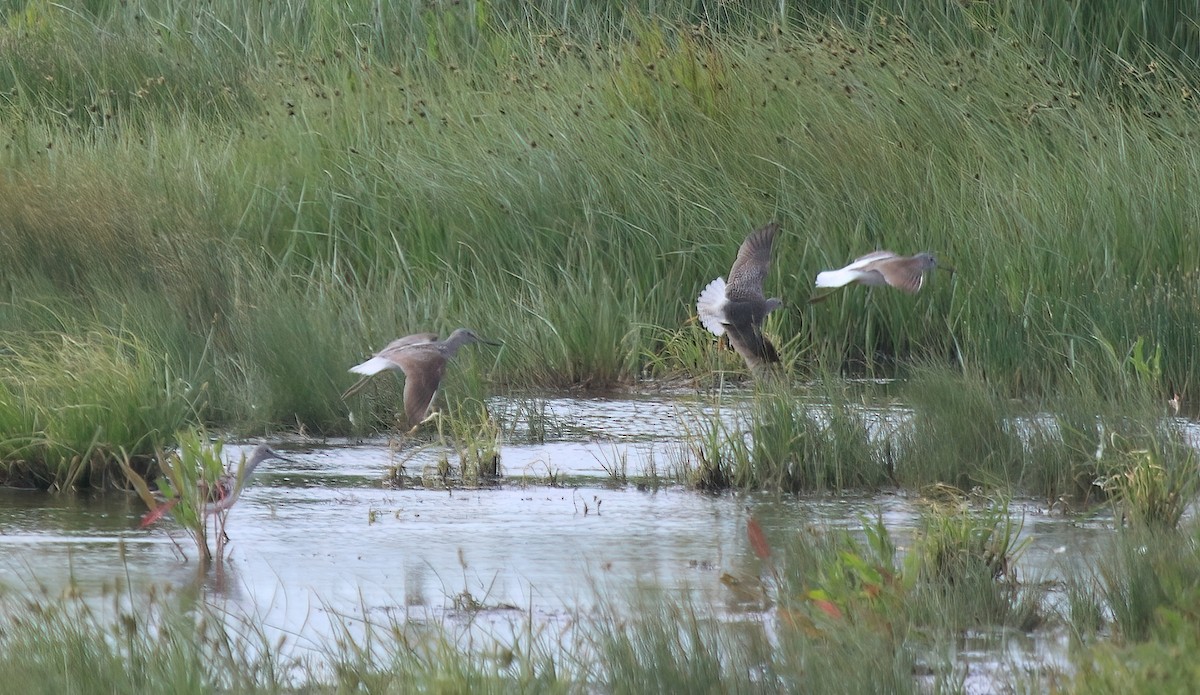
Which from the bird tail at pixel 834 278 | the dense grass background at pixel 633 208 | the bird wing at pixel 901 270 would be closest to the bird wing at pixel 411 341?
the dense grass background at pixel 633 208

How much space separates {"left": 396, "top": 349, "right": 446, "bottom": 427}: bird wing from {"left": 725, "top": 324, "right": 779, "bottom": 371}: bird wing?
1.13 metres

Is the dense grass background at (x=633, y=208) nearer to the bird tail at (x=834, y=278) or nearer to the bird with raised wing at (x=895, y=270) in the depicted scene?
the bird with raised wing at (x=895, y=270)

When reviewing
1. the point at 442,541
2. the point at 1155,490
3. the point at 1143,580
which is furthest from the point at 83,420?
the point at 1143,580

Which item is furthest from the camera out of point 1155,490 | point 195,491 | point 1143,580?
point 1155,490

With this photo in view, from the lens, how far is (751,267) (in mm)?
6742

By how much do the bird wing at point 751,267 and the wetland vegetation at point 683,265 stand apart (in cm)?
40

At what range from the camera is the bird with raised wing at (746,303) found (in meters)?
6.64

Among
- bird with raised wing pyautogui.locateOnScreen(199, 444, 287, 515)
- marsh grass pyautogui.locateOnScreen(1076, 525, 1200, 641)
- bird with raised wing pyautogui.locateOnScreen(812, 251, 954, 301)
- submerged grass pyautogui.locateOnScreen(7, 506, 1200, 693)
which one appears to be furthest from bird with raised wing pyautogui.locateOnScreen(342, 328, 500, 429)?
marsh grass pyautogui.locateOnScreen(1076, 525, 1200, 641)

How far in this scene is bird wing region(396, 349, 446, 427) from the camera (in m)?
6.06

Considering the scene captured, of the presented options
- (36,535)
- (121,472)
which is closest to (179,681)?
(36,535)

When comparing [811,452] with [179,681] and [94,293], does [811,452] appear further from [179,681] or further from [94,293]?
[94,293]

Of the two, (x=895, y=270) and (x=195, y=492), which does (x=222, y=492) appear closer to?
(x=195, y=492)

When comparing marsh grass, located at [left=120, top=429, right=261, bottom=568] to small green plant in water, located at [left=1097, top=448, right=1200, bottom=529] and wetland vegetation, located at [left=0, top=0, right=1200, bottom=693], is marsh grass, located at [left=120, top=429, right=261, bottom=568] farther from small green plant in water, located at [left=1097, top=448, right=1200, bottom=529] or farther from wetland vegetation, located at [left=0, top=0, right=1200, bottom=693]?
small green plant in water, located at [left=1097, top=448, right=1200, bottom=529]

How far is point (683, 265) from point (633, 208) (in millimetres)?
436
